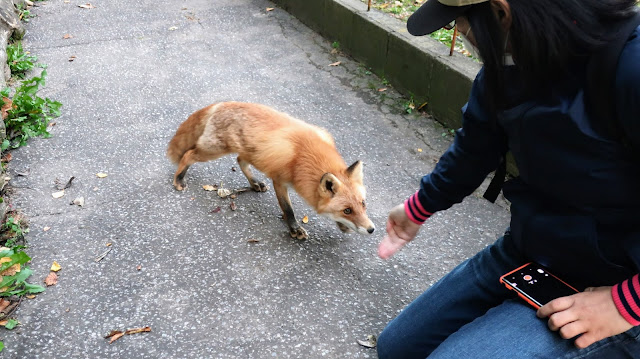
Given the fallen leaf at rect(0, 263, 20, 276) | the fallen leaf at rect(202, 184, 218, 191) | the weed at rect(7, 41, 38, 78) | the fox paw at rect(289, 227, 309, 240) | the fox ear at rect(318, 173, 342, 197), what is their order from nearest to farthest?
the fallen leaf at rect(0, 263, 20, 276), the fox ear at rect(318, 173, 342, 197), the fox paw at rect(289, 227, 309, 240), the fallen leaf at rect(202, 184, 218, 191), the weed at rect(7, 41, 38, 78)

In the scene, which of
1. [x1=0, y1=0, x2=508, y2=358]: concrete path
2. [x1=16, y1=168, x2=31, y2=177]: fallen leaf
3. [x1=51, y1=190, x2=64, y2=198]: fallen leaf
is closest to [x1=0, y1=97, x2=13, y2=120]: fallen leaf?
[x1=0, y1=0, x2=508, y2=358]: concrete path

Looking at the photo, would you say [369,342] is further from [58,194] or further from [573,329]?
[58,194]

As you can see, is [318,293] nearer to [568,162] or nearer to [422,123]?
[568,162]

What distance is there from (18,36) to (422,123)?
5.25m

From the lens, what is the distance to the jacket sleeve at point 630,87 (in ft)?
4.43

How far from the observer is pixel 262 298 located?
298 centimetres

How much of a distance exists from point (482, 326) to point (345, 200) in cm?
153

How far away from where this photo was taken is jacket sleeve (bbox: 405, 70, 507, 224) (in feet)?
6.38

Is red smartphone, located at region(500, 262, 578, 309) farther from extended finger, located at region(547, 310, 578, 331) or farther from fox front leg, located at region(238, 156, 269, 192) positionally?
fox front leg, located at region(238, 156, 269, 192)

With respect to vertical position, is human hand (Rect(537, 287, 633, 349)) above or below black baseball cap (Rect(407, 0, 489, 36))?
below

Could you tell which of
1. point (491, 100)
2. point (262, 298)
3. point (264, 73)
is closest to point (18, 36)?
point (264, 73)

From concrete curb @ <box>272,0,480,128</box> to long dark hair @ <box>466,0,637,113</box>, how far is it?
2.84 m

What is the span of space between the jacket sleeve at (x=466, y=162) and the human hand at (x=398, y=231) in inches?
1.6

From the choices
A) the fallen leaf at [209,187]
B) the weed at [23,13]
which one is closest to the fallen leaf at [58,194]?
the fallen leaf at [209,187]
